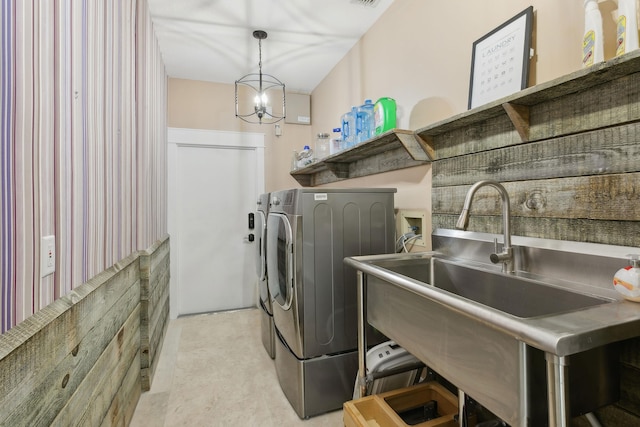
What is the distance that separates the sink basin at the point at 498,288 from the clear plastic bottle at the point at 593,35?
715 mm

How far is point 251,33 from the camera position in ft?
8.37

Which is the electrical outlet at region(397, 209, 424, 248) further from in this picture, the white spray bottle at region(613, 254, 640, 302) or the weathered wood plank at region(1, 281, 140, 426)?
the weathered wood plank at region(1, 281, 140, 426)

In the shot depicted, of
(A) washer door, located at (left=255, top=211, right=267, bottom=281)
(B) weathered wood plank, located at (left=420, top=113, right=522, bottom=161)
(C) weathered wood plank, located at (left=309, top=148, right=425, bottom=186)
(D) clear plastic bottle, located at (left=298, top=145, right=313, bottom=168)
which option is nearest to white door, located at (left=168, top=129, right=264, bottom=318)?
(D) clear plastic bottle, located at (left=298, top=145, right=313, bottom=168)

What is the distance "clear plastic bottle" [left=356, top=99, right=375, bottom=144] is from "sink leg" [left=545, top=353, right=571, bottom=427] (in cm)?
174

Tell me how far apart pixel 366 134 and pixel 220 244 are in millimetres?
2193

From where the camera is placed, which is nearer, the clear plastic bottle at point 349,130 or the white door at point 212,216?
the clear plastic bottle at point 349,130

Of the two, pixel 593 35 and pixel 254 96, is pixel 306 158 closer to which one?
pixel 254 96

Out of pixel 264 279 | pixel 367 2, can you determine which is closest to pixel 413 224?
pixel 264 279

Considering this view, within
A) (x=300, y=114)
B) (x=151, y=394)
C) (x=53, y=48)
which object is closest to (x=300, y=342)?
(x=151, y=394)

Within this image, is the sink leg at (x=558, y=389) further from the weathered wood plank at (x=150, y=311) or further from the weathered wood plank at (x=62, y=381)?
the weathered wood plank at (x=150, y=311)

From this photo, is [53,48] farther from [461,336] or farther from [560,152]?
[560,152]

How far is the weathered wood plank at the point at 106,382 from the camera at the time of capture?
105 cm

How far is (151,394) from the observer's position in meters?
2.05

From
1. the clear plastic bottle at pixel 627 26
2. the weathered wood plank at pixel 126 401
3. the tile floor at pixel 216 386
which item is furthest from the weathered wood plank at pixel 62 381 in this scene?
the clear plastic bottle at pixel 627 26
